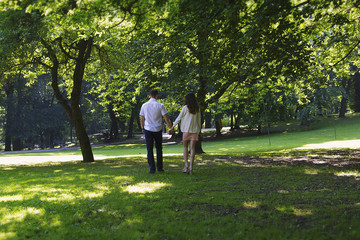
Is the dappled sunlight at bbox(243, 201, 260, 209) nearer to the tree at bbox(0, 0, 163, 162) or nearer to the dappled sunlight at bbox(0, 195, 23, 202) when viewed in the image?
the tree at bbox(0, 0, 163, 162)

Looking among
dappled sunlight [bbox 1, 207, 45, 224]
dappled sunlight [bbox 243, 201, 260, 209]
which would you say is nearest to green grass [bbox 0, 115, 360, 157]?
dappled sunlight [bbox 243, 201, 260, 209]

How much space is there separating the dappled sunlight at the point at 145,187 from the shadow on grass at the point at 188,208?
2 cm

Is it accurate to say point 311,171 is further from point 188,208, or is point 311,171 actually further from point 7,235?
point 7,235

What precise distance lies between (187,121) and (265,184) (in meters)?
2.76

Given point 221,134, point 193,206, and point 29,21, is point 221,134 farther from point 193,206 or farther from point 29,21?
point 193,206

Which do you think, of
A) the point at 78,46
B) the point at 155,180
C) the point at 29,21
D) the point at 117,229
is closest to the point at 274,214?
the point at 117,229

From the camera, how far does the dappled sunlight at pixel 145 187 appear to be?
6676 mm

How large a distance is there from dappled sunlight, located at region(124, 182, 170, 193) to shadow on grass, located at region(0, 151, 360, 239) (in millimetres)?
21

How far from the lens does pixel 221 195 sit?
6113mm

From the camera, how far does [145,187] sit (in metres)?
7.02

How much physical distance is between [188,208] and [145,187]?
1.94 metres

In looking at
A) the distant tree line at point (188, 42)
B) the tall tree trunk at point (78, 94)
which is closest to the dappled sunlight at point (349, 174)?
the distant tree line at point (188, 42)

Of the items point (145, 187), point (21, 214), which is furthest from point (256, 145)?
point (21, 214)

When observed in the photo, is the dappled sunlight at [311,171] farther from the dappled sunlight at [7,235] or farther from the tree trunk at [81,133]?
the tree trunk at [81,133]
